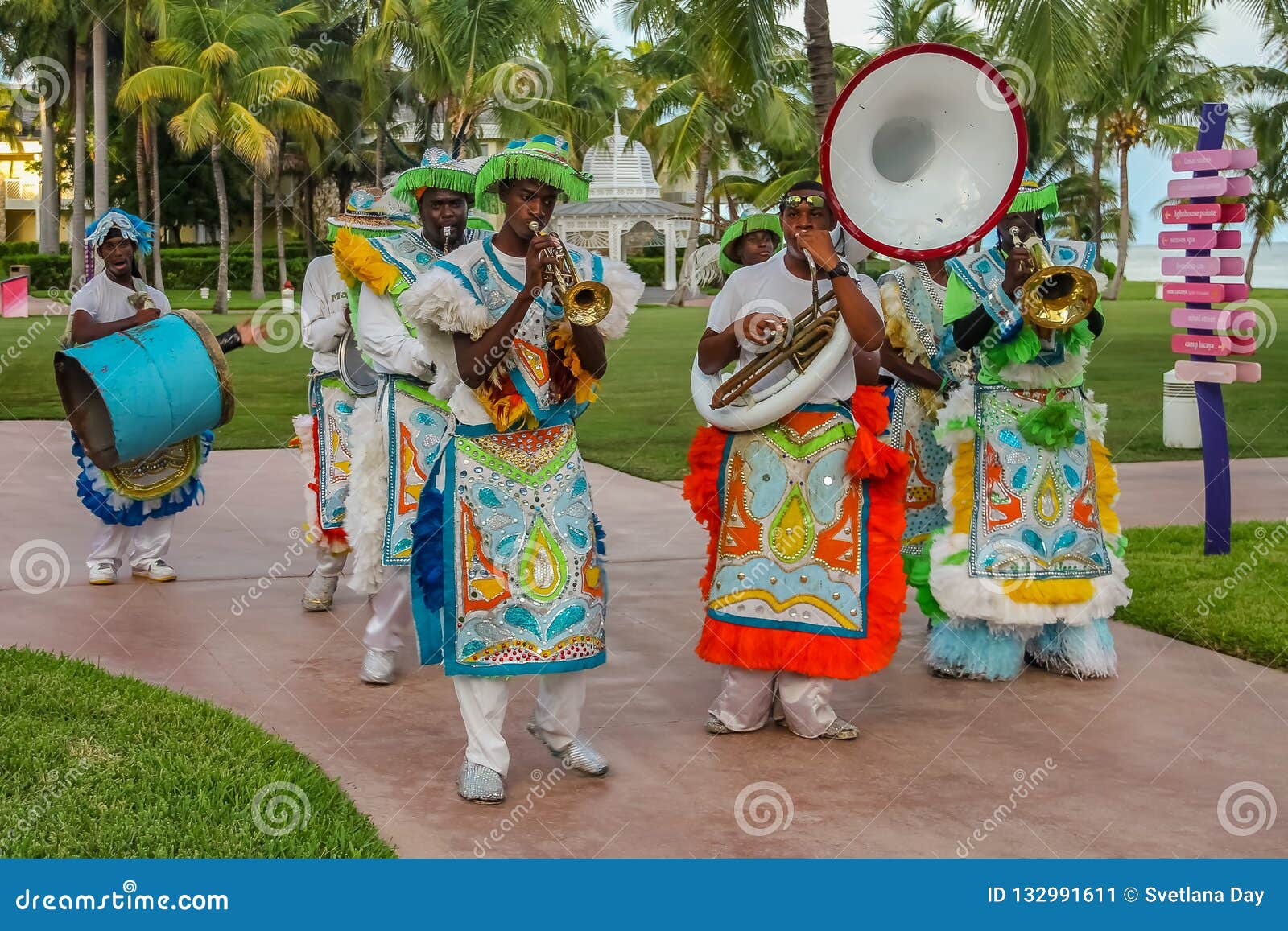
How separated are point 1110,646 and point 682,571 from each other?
8.77ft

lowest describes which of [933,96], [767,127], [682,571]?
[682,571]

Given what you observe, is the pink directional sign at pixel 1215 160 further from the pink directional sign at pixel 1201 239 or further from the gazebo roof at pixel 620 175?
the gazebo roof at pixel 620 175

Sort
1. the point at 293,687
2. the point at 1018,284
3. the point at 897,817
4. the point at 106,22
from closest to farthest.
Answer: the point at 897,817 → the point at 1018,284 → the point at 293,687 → the point at 106,22

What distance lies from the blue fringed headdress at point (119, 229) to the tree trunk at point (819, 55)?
5067mm

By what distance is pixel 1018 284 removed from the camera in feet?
18.5

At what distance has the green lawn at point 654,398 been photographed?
13.3 meters

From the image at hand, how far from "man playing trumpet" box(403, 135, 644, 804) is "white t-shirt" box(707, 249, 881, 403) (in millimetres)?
631

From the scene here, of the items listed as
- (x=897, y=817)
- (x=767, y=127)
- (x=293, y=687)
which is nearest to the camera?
(x=897, y=817)

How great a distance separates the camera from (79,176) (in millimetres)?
37938

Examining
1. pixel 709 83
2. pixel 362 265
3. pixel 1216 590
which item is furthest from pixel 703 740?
pixel 709 83

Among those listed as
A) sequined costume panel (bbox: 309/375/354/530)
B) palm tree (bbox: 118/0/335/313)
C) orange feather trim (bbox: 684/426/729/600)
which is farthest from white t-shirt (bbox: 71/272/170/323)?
palm tree (bbox: 118/0/335/313)

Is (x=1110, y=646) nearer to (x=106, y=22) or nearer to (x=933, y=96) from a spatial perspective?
(x=933, y=96)

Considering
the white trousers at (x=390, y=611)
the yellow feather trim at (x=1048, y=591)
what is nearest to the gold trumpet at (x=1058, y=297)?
the yellow feather trim at (x=1048, y=591)

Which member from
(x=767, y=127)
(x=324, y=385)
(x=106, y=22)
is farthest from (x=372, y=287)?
(x=106, y=22)
